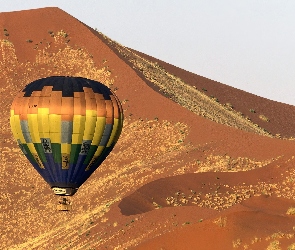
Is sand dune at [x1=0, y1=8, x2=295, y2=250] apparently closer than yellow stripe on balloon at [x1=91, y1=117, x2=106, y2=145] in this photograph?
Yes

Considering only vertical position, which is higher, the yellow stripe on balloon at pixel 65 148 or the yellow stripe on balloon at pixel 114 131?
the yellow stripe on balloon at pixel 114 131

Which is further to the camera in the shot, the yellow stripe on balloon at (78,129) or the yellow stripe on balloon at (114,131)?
the yellow stripe on balloon at (114,131)

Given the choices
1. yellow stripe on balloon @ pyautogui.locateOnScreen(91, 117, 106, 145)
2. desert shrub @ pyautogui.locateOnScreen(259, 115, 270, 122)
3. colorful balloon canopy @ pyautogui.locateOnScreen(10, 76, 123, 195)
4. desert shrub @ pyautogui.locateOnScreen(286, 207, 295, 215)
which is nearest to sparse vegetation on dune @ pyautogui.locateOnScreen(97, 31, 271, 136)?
desert shrub @ pyautogui.locateOnScreen(259, 115, 270, 122)

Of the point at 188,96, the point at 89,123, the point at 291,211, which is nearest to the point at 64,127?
the point at 89,123

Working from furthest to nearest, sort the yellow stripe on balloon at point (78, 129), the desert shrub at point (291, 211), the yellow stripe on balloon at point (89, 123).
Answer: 1. the yellow stripe on balloon at point (89, 123)
2. the yellow stripe on balloon at point (78, 129)
3. the desert shrub at point (291, 211)

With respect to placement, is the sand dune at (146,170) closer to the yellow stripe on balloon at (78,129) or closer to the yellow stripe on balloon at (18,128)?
the yellow stripe on balloon at (78,129)

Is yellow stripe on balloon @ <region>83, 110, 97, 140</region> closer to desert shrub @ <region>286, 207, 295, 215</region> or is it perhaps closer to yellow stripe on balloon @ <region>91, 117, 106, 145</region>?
yellow stripe on balloon @ <region>91, 117, 106, 145</region>

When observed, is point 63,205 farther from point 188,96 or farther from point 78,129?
point 188,96

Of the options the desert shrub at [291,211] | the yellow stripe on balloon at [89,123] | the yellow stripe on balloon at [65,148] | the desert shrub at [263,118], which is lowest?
the desert shrub at [263,118]

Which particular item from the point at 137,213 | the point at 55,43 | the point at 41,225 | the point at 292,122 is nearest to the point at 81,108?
the point at 137,213

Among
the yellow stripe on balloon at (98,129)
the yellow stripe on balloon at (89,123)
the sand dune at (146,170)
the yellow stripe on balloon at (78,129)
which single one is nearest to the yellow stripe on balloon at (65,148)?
the yellow stripe on balloon at (78,129)
